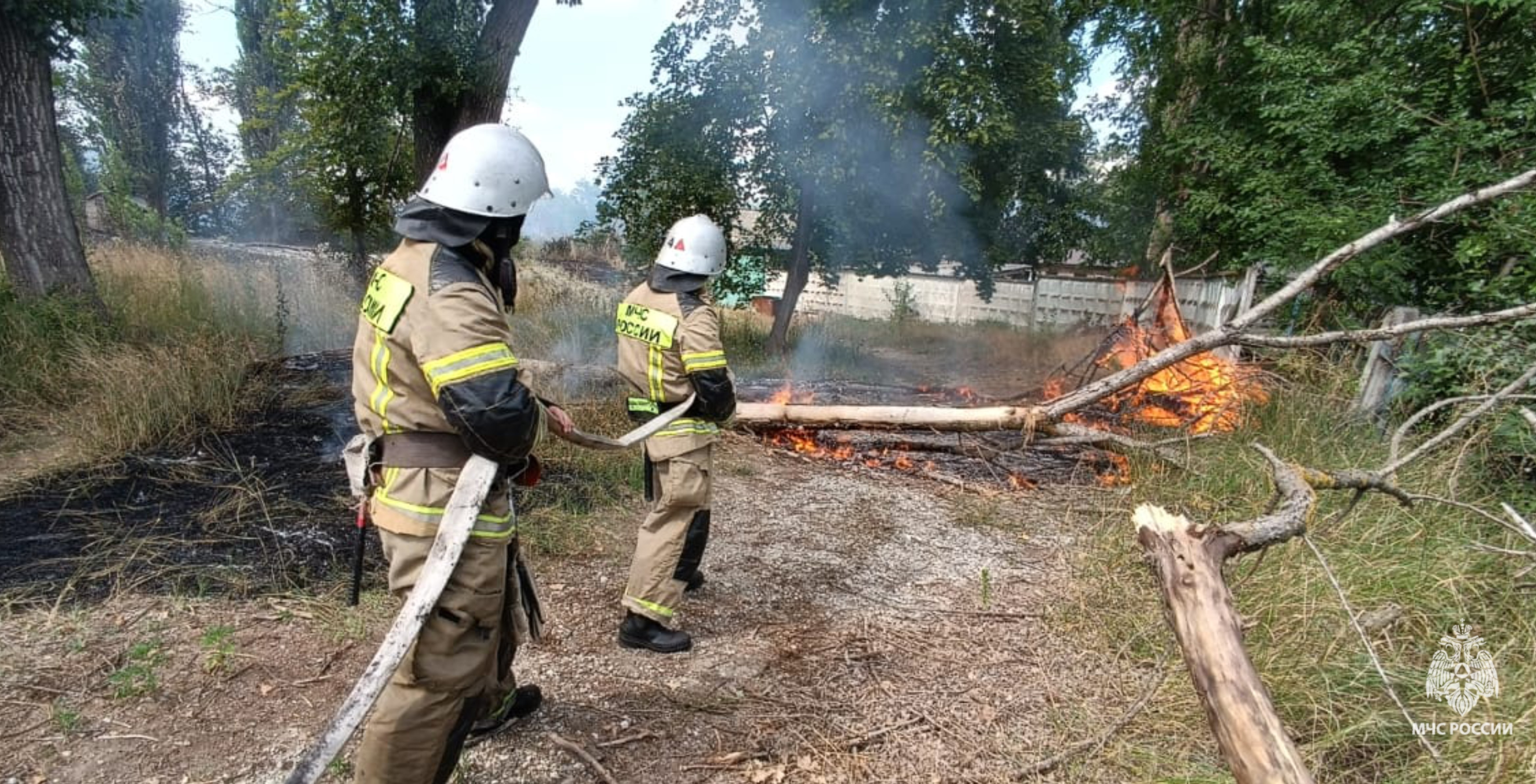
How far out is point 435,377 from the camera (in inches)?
69.3

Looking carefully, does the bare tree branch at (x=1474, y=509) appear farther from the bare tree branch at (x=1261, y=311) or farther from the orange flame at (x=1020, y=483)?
the orange flame at (x=1020, y=483)

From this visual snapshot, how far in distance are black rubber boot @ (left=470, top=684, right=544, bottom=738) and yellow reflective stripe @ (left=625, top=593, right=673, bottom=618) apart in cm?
52

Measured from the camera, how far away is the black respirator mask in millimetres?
2059

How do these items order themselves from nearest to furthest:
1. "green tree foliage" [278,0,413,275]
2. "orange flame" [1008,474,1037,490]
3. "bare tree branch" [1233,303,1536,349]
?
"bare tree branch" [1233,303,1536,349]
"orange flame" [1008,474,1037,490]
"green tree foliage" [278,0,413,275]

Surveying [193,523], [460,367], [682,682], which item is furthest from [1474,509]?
[193,523]

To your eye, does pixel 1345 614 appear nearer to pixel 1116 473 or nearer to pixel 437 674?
pixel 1116 473

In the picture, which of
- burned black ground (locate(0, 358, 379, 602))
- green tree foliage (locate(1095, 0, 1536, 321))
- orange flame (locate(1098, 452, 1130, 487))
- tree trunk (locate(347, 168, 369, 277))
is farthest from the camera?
tree trunk (locate(347, 168, 369, 277))

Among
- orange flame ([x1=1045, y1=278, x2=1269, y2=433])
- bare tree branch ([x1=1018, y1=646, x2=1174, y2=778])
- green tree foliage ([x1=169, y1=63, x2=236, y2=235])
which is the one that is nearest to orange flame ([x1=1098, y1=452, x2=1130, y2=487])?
orange flame ([x1=1045, y1=278, x2=1269, y2=433])

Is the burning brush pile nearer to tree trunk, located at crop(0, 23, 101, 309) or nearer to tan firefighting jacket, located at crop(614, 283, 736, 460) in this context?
tan firefighting jacket, located at crop(614, 283, 736, 460)

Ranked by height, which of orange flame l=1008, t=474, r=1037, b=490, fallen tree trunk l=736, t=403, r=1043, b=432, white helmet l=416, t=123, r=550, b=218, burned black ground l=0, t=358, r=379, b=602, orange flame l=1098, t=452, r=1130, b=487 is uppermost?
white helmet l=416, t=123, r=550, b=218

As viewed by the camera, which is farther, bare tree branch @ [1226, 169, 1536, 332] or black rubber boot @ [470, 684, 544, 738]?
bare tree branch @ [1226, 169, 1536, 332]

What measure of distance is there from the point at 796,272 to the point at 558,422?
898 cm

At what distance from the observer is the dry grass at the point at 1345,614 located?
7.45ft

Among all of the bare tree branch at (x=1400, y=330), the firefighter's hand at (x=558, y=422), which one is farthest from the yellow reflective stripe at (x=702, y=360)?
the bare tree branch at (x=1400, y=330)
